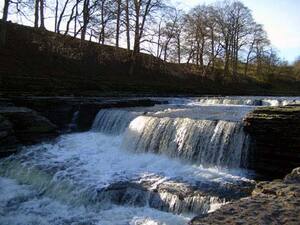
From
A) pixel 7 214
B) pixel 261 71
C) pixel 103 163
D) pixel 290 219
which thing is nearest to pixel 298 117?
pixel 103 163

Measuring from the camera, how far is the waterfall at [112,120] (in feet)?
49.1

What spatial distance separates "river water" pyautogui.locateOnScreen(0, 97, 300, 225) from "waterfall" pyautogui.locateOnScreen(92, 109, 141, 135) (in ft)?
0.29

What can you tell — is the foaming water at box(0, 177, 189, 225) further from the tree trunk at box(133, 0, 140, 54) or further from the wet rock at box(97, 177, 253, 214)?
the tree trunk at box(133, 0, 140, 54)

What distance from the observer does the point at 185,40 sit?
36.4m

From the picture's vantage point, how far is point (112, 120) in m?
15.7

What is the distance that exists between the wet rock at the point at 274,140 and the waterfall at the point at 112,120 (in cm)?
558

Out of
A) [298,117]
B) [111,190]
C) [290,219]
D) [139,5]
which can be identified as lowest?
[111,190]

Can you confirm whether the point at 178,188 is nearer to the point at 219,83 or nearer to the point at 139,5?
the point at 139,5

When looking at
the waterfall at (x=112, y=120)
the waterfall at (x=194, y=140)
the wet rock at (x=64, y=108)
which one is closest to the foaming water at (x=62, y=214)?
the waterfall at (x=194, y=140)

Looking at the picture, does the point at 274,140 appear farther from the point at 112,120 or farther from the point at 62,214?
the point at 112,120

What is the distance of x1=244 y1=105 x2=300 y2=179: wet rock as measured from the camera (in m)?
9.75

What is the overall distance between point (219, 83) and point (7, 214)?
2994 cm

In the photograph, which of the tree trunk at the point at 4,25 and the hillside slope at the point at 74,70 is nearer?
the hillside slope at the point at 74,70

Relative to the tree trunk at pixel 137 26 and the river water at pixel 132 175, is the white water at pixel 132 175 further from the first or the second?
the tree trunk at pixel 137 26
